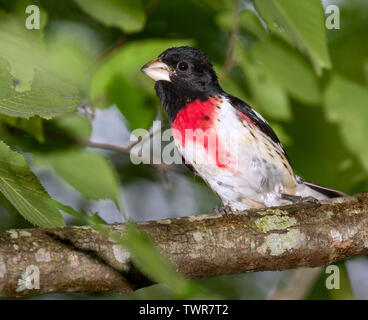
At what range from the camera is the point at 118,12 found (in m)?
2.51

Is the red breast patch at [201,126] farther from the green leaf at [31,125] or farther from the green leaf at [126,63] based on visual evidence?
the green leaf at [31,125]

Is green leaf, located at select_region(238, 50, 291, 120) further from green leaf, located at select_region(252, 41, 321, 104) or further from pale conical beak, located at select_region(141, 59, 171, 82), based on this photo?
pale conical beak, located at select_region(141, 59, 171, 82)

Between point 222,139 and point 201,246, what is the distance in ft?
3.78

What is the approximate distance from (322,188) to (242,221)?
1.08 metres

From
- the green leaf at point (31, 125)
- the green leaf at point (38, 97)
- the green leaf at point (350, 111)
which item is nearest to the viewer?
the green leaf at point (38, 97)

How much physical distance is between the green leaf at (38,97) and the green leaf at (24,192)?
0.13 m

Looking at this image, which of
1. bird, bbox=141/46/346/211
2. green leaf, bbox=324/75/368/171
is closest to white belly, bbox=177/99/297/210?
bird, bbox=141/46/346/211

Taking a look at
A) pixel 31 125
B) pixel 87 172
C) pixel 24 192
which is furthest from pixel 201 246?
pixel 31 125

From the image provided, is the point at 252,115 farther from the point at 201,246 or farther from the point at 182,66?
the point at 201,246

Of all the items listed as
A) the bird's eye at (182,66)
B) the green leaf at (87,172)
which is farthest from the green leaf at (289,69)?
the green leaf at (87,172)

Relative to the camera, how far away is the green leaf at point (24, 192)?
160 centimetres
